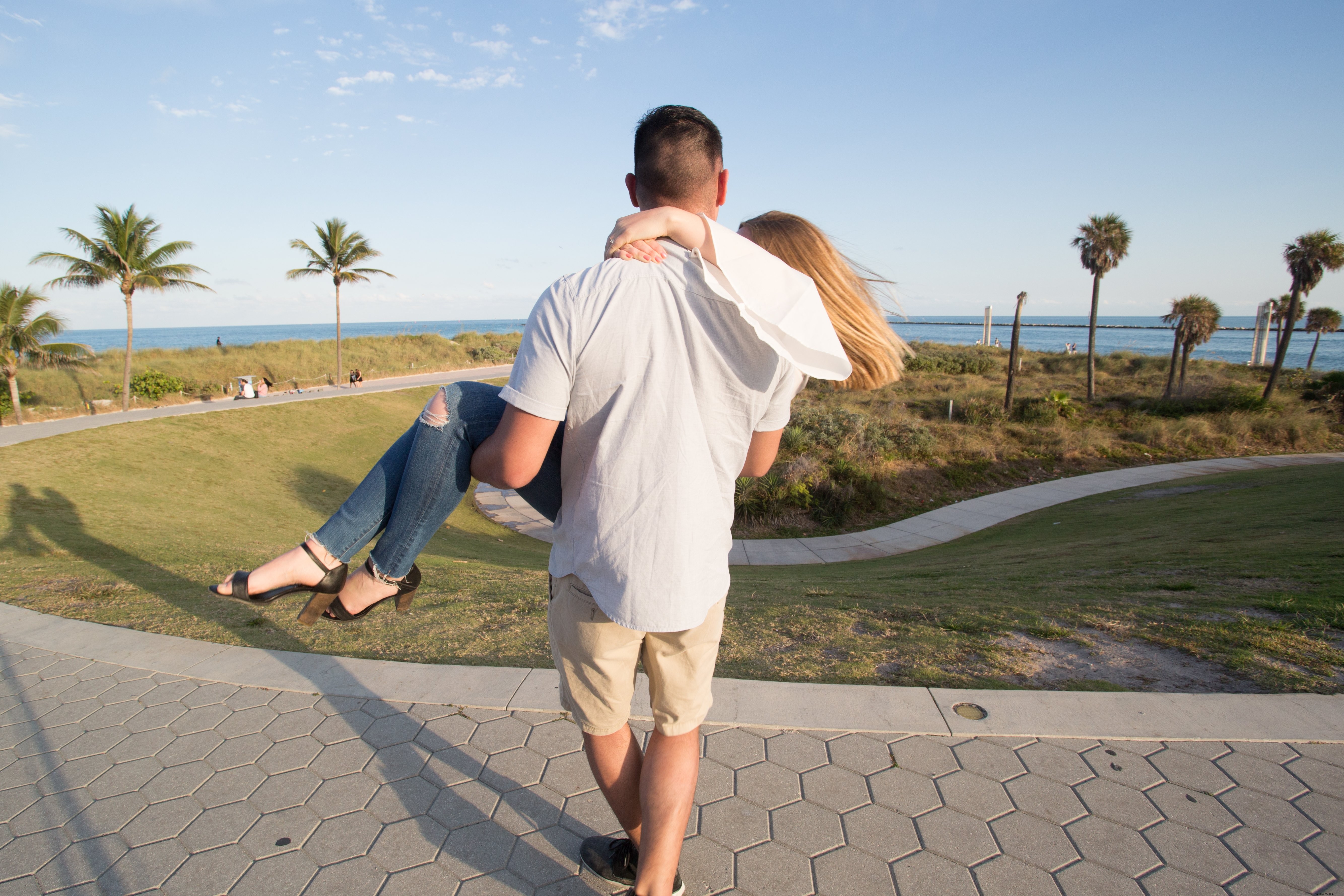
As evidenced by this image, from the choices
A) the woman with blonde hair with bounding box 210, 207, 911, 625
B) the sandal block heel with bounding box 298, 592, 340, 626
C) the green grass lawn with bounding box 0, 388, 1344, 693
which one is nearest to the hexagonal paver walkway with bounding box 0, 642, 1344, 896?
the green grass lawn with bounding box 0, 388, 1344, 693

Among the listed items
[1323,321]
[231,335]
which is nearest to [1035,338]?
[1323,321]

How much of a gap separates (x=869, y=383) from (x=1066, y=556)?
28.4 ft

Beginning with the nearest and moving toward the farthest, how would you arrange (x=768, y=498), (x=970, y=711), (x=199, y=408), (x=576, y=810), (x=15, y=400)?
(x=576, y=810) < (x=970, y=711) < (x=768, y=498) < (x=15, y=400) < (x=199, y=408)

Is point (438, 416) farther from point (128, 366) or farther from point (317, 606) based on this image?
point (128, 366)

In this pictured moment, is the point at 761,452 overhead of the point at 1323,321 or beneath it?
beneath

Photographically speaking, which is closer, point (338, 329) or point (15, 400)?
point (15, 400)

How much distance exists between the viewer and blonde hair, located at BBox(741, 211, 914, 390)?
1.49 m

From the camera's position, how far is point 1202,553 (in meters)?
6.97

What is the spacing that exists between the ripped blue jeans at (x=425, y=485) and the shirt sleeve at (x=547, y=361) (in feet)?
0.69

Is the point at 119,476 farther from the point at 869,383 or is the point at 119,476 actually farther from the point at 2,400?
the point at 869,383

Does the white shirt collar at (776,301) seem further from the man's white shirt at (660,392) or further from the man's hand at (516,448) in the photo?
the man's hand at (516,448)

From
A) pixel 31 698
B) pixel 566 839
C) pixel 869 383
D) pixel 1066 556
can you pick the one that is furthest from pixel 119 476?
pixel 1066 556

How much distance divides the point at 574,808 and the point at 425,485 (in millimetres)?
1377

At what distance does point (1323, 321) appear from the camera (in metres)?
40.9
